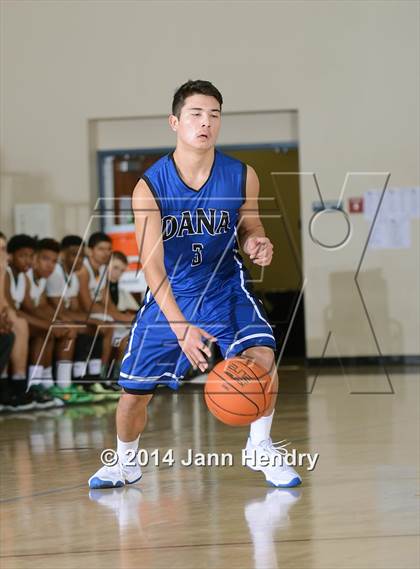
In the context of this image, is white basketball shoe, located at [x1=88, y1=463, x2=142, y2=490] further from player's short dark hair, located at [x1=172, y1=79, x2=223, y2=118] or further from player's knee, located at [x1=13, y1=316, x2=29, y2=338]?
player's knee, located at [x1=13, y1=316, x2=29, y2=338]

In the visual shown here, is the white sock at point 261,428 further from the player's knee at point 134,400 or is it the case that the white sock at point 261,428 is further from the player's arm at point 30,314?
the player's arm at point 30,314

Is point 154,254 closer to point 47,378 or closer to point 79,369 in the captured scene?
point 47,378

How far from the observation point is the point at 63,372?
324 inches

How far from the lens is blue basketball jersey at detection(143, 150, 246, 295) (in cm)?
420

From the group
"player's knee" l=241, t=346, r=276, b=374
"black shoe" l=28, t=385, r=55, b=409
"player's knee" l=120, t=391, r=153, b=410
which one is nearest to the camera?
"player's knee" l=241, t=346, r=276, b=374

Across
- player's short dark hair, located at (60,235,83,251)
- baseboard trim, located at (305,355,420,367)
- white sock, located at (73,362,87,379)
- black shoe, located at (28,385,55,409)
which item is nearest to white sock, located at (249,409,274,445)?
black shoe, located at (28,385,55,409)

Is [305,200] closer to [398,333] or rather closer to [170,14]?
[398,333]

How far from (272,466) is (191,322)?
0.76 meters

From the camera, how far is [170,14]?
10664 mm

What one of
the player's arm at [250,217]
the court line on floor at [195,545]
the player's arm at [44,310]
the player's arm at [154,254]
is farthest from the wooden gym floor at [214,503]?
the player's arm at [44,310]

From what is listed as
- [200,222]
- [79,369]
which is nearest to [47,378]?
[79,369]

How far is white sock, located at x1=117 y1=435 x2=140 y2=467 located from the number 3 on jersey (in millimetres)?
837

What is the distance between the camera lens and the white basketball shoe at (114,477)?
4504mm

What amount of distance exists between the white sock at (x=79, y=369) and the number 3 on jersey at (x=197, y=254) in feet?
14.2
